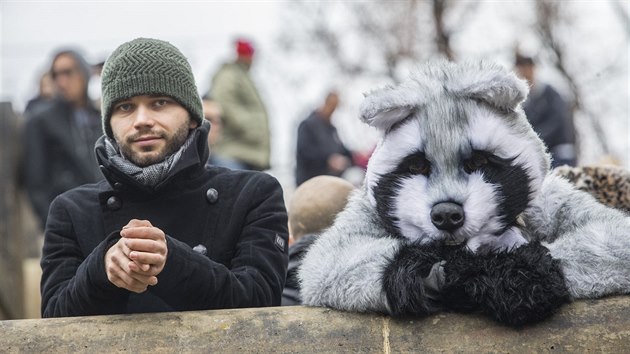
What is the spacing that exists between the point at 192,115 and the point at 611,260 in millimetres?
1696

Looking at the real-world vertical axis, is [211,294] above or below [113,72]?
below

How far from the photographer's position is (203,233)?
396 cm

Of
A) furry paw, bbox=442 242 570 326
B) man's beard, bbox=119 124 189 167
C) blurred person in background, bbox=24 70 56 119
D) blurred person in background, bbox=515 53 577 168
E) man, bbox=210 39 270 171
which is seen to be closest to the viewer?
furry paw, bbox=442 242 570 326

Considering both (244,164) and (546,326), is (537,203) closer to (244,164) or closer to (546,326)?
(546,326)

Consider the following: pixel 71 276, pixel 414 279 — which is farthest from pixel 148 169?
pixel 414 279

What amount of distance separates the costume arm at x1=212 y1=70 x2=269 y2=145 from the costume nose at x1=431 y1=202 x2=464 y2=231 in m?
5.62

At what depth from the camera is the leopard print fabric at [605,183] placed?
15.5ft

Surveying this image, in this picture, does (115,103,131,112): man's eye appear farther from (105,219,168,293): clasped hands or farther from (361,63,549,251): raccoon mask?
(361,63,549,251): raccoon mask

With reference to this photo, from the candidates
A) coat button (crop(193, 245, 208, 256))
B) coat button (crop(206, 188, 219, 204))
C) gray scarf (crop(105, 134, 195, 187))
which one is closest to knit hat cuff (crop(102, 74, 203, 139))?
gray scarf (crop(105, 134, 195, 187))

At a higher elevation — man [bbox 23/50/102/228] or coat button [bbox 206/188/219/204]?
coat button [bbox 206/188/219/204]

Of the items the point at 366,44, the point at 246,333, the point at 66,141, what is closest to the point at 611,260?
the point at 246,333

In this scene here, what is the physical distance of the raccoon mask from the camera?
3.36 m

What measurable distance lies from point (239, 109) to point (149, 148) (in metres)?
5.07

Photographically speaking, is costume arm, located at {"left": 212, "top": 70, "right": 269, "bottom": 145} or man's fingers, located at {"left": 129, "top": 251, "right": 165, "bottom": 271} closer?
man's fingers, located at {"left": 129, "top": 251, "right": 165, "bottom": 271}
